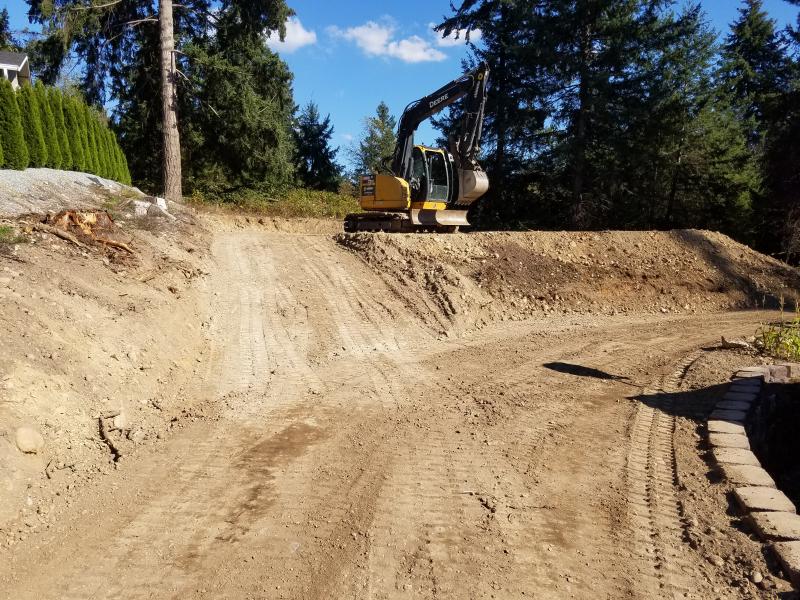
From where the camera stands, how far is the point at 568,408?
6344 millimetres

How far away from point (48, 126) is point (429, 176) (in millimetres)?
8505

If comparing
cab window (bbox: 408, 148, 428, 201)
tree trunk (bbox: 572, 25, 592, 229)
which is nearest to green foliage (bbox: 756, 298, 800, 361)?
cab window (bbox: 408, 148, 428, 201)

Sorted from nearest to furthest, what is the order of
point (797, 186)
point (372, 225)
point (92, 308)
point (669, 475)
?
point (669, 475)
point (92, 308)
point (372, 225)
point (797, 186)

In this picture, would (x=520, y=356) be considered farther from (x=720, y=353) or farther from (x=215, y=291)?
(x=215, y=291)

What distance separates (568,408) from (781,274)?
12221 mm

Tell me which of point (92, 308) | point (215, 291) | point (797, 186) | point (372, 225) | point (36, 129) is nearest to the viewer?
point (92, 308)

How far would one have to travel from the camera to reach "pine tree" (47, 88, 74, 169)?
13.0 metres

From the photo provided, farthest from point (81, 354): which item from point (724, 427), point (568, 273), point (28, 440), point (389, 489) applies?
point (568, 273)

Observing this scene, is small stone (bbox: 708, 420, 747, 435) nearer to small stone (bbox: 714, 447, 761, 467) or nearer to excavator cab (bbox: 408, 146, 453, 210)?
small stone (bbox: 714, 447, 761, 467)

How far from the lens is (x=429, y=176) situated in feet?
46.8

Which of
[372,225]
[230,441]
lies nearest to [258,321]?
[230,441]

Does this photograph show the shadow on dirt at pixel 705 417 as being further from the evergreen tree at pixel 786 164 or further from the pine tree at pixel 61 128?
the evergreen tree at pixel 786 164

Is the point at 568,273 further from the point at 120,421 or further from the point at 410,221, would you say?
the point at 120,421

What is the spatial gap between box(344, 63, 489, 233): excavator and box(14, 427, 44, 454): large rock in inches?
419
